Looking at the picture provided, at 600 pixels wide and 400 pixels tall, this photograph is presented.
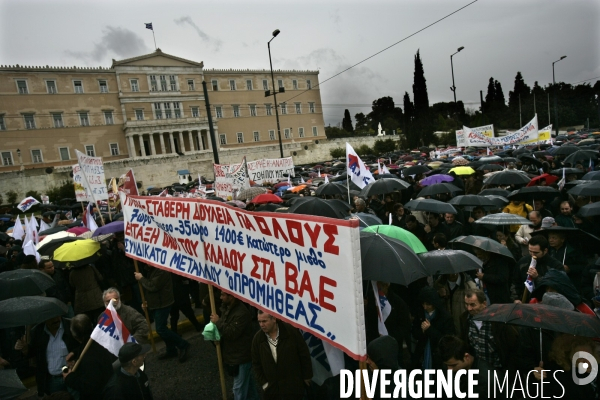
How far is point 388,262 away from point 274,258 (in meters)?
0.95

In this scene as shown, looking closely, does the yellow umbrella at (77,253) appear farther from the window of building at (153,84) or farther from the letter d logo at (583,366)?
the window of building at (153,84)

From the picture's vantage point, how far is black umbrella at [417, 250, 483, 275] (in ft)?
11.6

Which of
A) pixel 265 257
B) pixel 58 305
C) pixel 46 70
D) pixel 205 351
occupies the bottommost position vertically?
pixel 205 351

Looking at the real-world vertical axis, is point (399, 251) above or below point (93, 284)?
above

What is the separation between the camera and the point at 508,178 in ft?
26.3

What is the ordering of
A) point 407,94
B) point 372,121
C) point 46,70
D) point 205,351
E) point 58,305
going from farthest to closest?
point 372,121 → point 407,94 → point 46,70 → point 205,351 → point 58,305

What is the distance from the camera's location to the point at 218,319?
11.8ft

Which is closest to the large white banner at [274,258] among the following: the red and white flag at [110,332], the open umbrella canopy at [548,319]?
the red and white flag at [110,332]

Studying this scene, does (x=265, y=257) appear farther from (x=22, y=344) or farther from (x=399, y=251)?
(x=22, y=344)

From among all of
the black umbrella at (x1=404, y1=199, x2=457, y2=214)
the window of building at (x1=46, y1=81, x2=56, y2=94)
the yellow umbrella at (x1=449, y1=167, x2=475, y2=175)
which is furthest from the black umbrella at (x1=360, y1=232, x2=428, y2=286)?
the window of building at (x1=46, y1=81, x2=56, y2=94)

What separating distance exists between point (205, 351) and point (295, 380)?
2264 mm

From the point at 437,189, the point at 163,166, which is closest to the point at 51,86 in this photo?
the point at 163,166

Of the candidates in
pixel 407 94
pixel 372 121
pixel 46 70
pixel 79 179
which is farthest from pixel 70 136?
pixel 372 121

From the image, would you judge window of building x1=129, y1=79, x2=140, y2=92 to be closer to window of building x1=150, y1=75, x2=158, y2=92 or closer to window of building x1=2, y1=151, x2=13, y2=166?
window of building x1=150, y1=75, x2=158, y2=92
